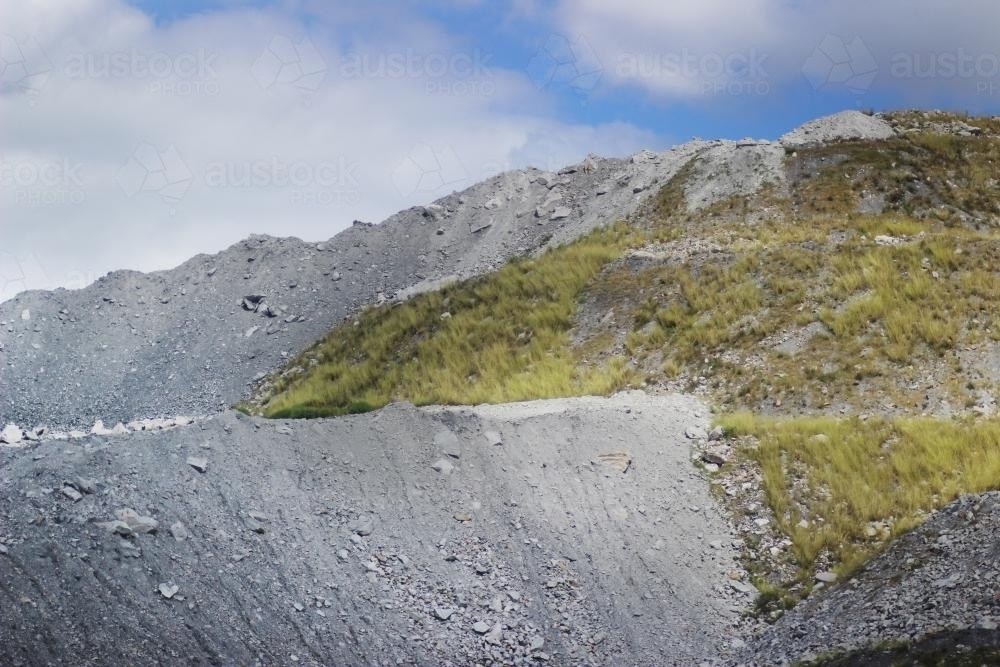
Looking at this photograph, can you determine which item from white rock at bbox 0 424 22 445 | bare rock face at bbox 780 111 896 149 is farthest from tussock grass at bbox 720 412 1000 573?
bare rock face at bbox 780 111 896 149

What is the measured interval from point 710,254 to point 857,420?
10767mm

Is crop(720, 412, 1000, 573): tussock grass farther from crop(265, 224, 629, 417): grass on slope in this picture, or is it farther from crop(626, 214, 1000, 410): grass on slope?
crop(265, 224, 629, 417): grass on slope

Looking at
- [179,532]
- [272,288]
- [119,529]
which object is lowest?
[179,532]

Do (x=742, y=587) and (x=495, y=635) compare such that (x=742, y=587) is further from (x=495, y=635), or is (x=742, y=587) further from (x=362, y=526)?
(x=362, y=526)

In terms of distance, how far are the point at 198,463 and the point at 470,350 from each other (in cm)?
1392

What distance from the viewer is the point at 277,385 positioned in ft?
103

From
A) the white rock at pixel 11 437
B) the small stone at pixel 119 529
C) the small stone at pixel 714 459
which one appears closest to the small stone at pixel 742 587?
the small stone at pixel 714 459

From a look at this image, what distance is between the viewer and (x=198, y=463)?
46.2 ft

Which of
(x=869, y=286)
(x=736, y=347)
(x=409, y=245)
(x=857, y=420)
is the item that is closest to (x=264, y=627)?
(x=857, y=420)

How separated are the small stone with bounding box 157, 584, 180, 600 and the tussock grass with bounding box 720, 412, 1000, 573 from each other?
9.97 m

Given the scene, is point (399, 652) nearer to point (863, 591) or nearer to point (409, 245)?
point (863, 591)

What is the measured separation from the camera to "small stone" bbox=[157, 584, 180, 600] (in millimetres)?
11227

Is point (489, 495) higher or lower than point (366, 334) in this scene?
lower

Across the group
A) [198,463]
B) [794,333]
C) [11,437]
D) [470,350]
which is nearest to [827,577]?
[794,333]
